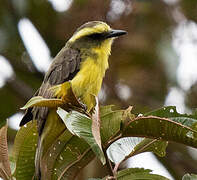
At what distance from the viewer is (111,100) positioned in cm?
502

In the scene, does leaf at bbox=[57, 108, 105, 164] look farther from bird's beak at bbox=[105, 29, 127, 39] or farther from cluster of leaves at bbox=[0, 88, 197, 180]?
bird's beak at bbox=[105, 29, 127, 39]

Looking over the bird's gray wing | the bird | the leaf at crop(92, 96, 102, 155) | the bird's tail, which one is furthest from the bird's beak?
the leaf at crop(92, 96, 102, 155)

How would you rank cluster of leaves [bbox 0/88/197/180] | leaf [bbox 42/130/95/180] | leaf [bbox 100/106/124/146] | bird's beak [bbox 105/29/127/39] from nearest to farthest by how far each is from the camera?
1. cluster of leaves [bbox 0/88/197/180]
2. leaf [bbox 100/106/124/146]
3. leaf [bbox 42/130/95/180]
4. bird's beak [bbox 105/29/127/39]

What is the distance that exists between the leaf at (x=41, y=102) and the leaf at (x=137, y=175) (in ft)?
1.65

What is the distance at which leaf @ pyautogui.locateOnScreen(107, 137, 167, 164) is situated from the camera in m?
2.53

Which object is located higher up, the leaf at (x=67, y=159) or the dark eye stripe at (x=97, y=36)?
the dark eye stripe at (x=97, y=36)

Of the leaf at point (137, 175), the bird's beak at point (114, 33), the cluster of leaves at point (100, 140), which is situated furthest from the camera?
the bird's beak at point (114, 33)

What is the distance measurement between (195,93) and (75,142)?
2.45m

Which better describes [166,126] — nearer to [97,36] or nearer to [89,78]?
[89,78]

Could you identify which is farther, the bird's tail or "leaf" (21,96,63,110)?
the bird's tail

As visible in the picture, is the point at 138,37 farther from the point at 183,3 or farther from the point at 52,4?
the point at 52,4

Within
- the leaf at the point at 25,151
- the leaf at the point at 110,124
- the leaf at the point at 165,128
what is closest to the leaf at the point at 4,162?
the leaf at the point at 25,151

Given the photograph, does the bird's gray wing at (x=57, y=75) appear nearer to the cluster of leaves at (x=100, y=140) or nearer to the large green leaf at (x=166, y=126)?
the cluster of leaves at (x=100, y=140)

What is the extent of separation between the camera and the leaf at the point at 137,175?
2.57 meters
